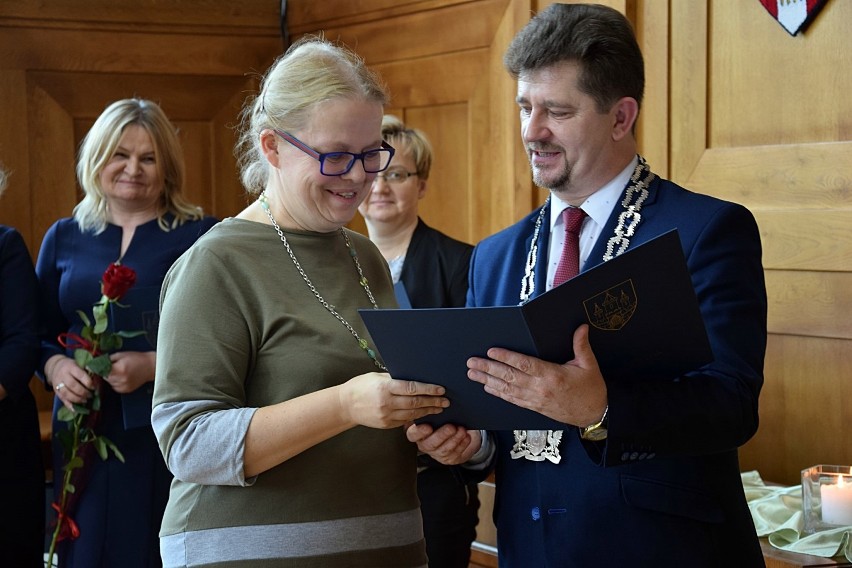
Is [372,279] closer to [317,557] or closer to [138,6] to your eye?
[317,557]

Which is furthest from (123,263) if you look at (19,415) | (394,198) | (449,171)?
(449,171)

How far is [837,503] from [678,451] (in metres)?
1.00

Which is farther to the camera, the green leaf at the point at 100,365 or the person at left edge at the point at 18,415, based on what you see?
the person at left edge at the point at 18,415

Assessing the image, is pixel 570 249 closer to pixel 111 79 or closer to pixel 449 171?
pixel 449 171

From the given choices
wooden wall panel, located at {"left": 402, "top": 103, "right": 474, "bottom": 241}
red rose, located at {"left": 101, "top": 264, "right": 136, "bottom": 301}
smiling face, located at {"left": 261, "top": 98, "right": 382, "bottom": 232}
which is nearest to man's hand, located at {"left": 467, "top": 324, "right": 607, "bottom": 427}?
smiling face, located at {"left": 261, "top": 98, "right": 382, "bottom": 232}

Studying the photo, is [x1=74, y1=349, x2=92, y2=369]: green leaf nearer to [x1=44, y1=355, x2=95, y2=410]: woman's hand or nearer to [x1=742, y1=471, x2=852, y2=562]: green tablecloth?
[x1=44, y1=355, x2=95, y2=410]: woman's hand

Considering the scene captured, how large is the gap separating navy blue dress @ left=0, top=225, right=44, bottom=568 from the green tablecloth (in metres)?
2.00

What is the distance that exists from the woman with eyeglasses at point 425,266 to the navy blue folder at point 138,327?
67 cm

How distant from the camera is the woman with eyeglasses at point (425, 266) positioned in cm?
290

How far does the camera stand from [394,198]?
3336mm

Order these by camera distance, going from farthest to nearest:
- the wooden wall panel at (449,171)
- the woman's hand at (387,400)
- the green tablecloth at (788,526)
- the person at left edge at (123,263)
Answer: the wooden wall panel at (449,171)
the person at left edge at (123,263)
the green tablecloth at (788,526)
the woman's hand at (387,400)

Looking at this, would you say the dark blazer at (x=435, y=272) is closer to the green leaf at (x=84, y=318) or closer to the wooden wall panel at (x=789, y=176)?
the wooden wall panel at (x=789, y=176)

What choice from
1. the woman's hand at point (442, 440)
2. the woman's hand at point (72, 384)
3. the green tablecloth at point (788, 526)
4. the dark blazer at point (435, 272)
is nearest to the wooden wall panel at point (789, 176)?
the green tablecloth at point (788, 526)

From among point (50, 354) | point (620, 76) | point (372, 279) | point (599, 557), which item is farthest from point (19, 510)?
point (620, 76)
